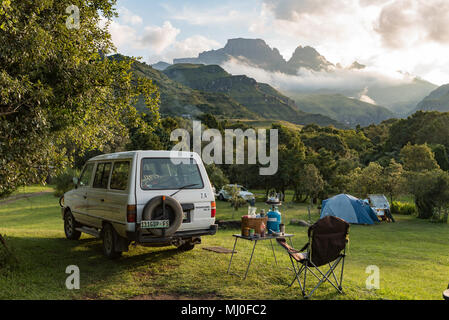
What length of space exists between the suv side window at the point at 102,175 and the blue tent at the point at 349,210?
16.2 meters

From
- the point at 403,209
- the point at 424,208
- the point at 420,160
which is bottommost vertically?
the point at 403,209

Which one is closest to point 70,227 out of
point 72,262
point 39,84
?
point 72,262

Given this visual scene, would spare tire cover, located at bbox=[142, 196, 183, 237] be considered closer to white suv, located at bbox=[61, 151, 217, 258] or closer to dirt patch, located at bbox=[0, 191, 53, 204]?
white suv, located at bbox=[61, 151, 217, 258]

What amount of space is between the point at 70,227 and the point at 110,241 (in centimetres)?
311

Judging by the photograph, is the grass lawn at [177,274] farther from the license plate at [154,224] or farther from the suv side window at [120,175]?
the suv side window at [120,175]

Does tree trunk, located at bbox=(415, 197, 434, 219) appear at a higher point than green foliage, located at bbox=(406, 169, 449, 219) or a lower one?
lower

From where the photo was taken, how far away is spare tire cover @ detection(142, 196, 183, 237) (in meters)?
6.33

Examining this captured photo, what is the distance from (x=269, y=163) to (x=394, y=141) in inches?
1362

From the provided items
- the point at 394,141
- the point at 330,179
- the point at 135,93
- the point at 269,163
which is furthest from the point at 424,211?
the point at 394,141

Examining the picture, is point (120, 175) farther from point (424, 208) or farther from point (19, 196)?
point (19, 196)

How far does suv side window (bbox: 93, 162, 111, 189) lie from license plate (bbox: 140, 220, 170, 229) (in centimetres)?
181

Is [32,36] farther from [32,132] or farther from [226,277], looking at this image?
[226,277]

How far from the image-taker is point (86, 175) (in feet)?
28.8

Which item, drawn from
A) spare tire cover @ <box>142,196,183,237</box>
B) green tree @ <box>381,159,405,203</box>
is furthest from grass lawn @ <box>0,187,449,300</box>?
green tree @ <box>381,159,405,203</box>
